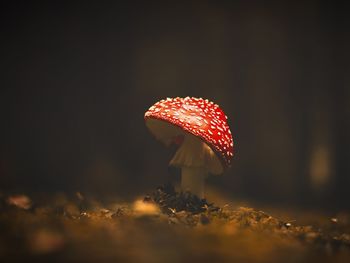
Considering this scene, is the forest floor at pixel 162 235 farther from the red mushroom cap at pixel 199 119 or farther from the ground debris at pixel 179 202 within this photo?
the red mushroom cap at pixel 199 119

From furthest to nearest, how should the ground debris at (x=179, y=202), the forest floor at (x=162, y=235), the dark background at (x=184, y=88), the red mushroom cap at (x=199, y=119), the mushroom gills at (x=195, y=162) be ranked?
1. the dark background at (x=184, y=88)
2. the mushroom gills at (x=195, y=162)
3. the ground debris at (x=179, y=202)
4. the red mushroom cap at (x=199, y=119)
5. the forest floor at (x=162, y=235)

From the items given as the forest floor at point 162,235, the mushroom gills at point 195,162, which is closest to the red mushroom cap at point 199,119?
the mushroom gills at point 195,162

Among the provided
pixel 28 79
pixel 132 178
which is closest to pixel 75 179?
pixel 132 178

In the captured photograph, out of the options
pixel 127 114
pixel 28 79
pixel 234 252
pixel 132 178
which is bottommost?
pixel 132 178

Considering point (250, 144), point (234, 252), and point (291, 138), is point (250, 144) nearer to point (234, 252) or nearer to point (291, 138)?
point (291, 138)

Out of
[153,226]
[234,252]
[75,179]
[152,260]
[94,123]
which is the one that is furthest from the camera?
[94,123]

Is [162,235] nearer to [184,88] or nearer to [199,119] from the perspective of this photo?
[199,119]
